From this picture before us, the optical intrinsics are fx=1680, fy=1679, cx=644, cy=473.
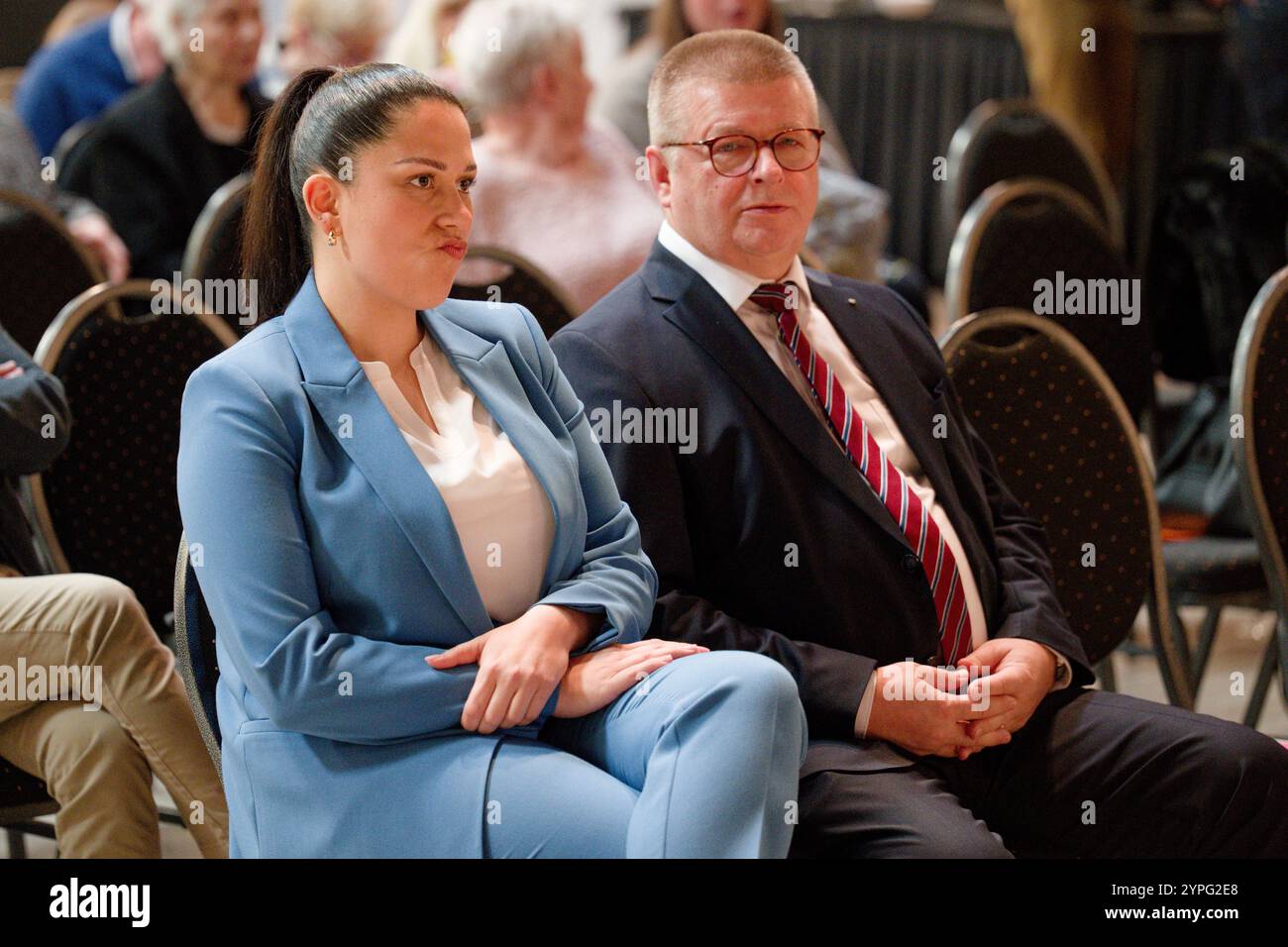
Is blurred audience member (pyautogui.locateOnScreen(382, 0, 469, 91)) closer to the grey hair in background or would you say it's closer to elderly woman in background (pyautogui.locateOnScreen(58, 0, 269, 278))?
elderly woman in background (pyautogui.locateOnScreen(58, 0, 269, 278))

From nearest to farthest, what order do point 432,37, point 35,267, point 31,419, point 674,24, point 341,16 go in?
1. point 31,419
2. point 35,267
3. point 674,24
4. point 341,16
5. point 432,37

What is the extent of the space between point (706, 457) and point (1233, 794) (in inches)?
29.1

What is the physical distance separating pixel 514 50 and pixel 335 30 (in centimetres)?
132

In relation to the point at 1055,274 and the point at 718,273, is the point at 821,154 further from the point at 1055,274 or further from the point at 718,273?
Result: the point at 718,273

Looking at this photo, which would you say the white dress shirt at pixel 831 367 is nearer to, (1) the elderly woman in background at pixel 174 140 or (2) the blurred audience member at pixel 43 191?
(2) the blurred audience member at pixel 43 191

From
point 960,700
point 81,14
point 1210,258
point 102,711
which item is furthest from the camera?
point 81,14

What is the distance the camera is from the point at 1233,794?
78.3 inches

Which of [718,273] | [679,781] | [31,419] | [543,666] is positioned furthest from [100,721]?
[718,273]

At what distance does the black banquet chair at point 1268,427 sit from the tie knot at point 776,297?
811mm

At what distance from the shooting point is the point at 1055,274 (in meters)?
3.19

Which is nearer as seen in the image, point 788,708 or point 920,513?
point 788,708

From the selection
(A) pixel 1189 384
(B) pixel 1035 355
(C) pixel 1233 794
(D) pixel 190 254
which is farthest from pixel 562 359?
(A) pixel 1189 384
